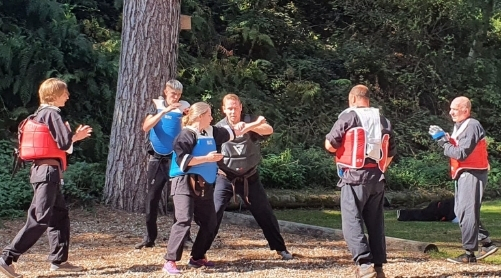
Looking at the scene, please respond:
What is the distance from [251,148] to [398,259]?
74.9 inches

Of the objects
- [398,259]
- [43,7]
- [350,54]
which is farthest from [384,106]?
[398,259]

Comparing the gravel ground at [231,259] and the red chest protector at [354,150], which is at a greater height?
the red chest protector at [354,150]

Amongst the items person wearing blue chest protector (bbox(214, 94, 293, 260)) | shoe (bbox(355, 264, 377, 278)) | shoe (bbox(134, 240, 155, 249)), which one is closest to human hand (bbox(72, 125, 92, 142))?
person wearing blue chest protector (bbox(214, 94, 293, 260))

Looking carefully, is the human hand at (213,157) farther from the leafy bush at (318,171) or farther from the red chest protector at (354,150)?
the leafy bush at (318,171)

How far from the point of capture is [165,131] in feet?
23.9

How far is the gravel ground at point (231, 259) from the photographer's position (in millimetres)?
6395

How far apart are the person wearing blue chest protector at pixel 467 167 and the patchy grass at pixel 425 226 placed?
514 millimetres

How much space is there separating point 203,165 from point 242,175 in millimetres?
829

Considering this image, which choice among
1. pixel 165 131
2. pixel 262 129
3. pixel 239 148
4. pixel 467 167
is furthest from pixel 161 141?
pixel 467 167

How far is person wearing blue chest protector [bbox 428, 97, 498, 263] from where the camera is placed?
268 inches

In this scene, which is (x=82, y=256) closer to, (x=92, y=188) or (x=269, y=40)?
(x=92, y=188)

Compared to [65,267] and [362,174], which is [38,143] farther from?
[362,174]

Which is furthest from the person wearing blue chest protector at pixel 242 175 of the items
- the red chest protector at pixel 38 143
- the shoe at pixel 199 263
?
the red chest protector at pixel 38 143

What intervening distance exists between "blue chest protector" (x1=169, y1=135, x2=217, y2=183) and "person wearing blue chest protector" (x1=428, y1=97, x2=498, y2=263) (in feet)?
7.21
